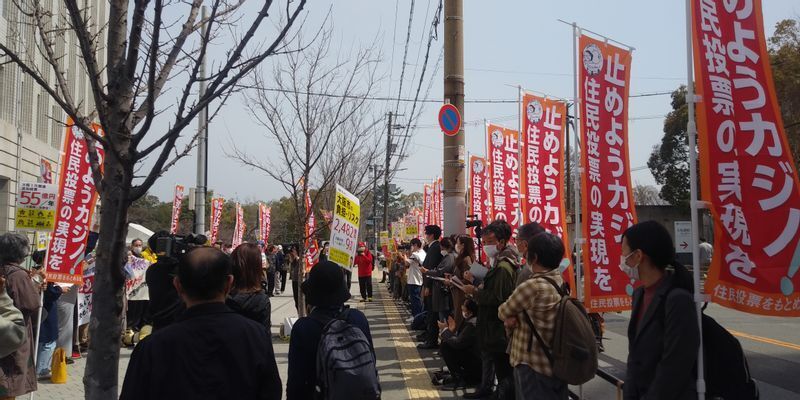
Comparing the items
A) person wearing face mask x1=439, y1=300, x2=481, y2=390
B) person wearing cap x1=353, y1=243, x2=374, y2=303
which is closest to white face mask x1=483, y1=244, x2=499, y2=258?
person wearing face mask x1=439, y1=300, x2=481, y2=390

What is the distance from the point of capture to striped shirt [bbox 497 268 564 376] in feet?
13.3

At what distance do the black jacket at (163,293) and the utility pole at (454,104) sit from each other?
225 inches

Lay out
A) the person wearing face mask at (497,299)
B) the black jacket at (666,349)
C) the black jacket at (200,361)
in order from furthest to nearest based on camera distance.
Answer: the person wearing face mask at (497,299) < the black jacket at (666,349) < the black jacket at (200,361)

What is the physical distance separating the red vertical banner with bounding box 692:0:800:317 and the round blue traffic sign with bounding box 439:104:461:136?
18.0ft

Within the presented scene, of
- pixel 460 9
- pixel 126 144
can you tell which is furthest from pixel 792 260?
pixel 460 9

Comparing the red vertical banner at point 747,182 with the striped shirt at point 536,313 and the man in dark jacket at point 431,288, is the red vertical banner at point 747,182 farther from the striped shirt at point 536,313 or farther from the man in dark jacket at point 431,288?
the man in dark jacket at point 431,288

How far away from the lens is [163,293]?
14.6 ft

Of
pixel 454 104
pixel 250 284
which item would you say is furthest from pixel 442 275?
pixel 250 284

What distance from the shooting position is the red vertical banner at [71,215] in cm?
755

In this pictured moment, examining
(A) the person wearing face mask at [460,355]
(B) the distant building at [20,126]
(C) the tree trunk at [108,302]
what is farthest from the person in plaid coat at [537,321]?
(B) the distant building at [20,126]

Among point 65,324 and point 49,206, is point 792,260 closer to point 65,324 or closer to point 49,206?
point 49,206

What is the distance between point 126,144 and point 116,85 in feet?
0.90

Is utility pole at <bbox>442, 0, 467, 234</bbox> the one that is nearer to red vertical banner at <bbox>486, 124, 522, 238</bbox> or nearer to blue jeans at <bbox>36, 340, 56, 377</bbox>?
red vertical banner at <bbox>486, 124, 522, 238</bbox>

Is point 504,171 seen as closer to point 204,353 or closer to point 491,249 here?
point 491,249
